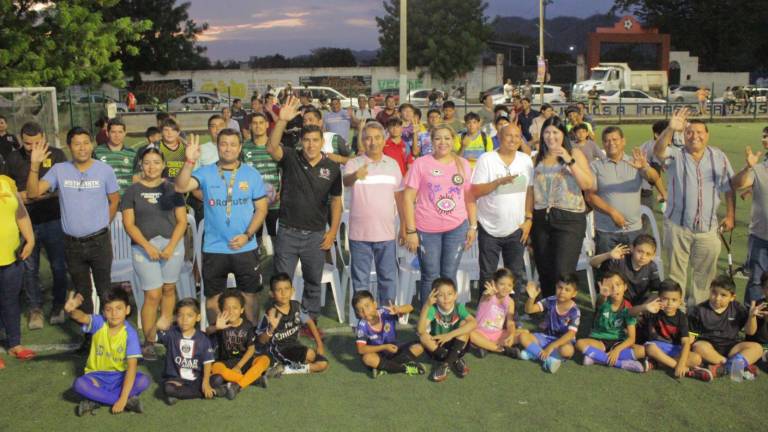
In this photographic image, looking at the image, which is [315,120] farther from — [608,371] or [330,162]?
[608,371]

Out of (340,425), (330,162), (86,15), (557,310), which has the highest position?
(86,15)

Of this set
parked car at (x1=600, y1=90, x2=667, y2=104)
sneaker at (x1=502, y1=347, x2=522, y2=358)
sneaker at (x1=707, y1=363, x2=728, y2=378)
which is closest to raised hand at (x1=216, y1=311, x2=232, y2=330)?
sneaker at (x1=502, y1=347, x2=522, y2=358)

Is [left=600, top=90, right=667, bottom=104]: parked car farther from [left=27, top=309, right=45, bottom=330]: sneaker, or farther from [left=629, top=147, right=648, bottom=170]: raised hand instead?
[left=27, top=309, right=45, bottom=330]: sneaker

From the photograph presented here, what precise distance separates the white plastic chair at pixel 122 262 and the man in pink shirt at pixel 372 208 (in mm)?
1884

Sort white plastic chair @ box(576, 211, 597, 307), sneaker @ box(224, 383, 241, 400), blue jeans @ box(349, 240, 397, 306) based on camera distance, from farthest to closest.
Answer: white plastic chair @ box(576, 211, 597, 307) < blue jeans @ box(349, 240, 397, 306) < sneaker @ box(224, 383, 241, 400)

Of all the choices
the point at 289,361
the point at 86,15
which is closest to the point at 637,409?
the point at 289,361

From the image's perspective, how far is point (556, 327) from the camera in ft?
17.5

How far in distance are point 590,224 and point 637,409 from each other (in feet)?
10.8

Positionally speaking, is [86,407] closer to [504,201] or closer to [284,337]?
[284,337]

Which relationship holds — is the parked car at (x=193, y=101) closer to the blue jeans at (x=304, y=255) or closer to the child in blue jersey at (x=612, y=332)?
the blue jeans at (x=304, y=255)

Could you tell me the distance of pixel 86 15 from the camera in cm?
2056

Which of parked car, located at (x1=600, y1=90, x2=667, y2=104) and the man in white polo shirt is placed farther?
parked car, located at (x1=600, y1=90, x2=667, y2=104)

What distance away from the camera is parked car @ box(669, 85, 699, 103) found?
3622 cm

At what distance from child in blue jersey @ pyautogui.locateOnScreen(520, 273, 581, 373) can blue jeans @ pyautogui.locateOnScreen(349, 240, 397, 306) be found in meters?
1.11
